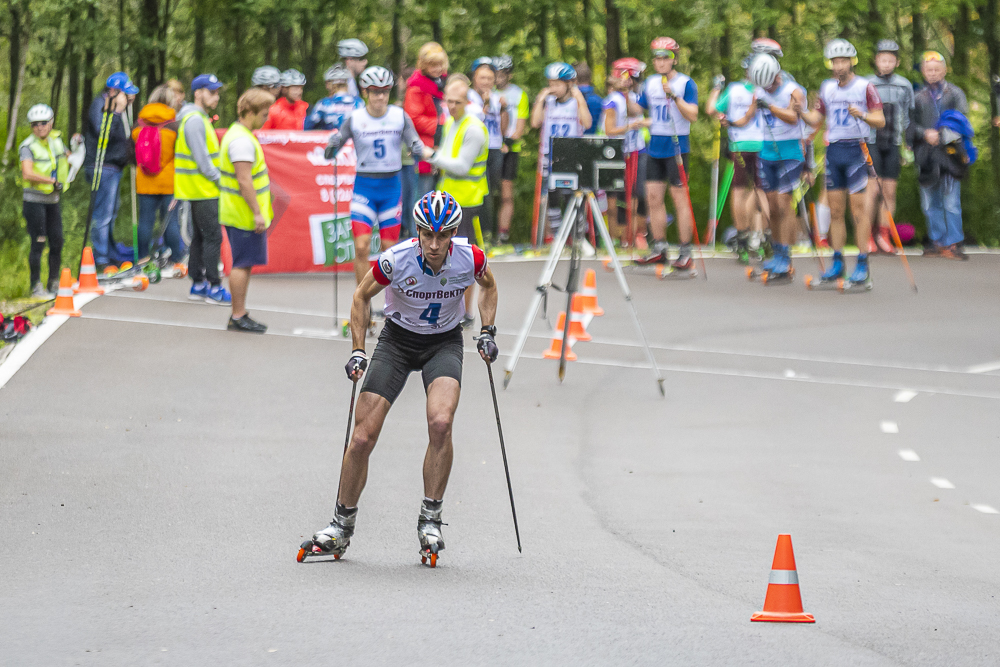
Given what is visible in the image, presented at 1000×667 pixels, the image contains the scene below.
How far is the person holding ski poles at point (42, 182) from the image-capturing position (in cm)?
1526

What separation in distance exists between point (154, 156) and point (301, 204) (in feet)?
6.61

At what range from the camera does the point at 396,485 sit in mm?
8797

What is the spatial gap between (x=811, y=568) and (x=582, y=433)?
326 cm

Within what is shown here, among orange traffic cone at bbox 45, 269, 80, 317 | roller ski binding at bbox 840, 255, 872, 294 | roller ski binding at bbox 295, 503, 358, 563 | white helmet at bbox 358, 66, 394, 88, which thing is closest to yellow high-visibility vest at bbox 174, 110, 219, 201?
orange traffic cone at bbox 45, 269, 80, 317

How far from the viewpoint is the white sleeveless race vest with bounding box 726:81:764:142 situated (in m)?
16.9

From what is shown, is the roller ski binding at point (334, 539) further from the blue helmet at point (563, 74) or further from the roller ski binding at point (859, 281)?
the blue helmet at point (563, 74)

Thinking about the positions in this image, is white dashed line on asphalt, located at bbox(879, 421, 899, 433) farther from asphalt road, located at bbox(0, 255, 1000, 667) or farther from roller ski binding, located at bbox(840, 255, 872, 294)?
roller ski binding, located at bbox(840, 255, 872, 294)

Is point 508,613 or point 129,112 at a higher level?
point 129,112

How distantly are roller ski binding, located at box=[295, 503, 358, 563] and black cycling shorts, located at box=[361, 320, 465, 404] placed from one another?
63 cm

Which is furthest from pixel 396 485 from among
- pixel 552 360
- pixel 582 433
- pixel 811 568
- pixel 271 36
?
pixel 271 36

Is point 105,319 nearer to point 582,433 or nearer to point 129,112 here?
point 129,112

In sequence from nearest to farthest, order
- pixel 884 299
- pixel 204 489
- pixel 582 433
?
pixel 204 489, pixel 582 433, pixel 884 299

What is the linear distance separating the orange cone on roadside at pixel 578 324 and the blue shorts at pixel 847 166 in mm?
3800

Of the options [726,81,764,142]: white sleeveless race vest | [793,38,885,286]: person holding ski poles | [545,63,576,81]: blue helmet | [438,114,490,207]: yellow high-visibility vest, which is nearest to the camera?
[438,114,490,207]: yellow high-visibility vest
